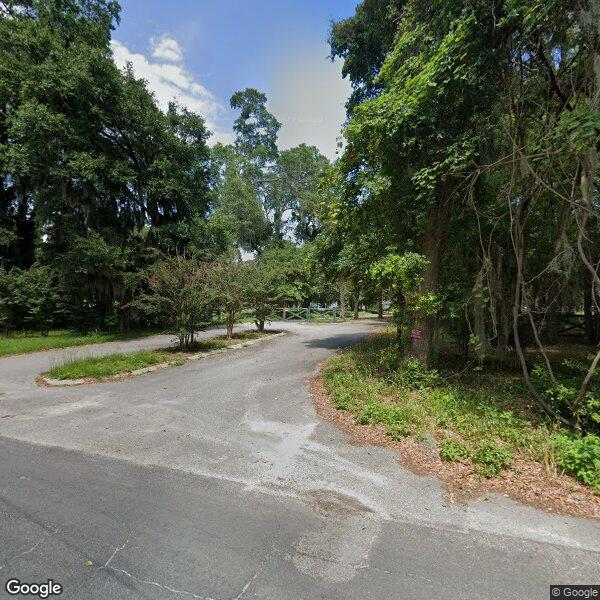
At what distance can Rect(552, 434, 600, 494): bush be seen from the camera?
10.8 ft

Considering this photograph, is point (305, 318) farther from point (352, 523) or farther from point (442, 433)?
point (352, 523)

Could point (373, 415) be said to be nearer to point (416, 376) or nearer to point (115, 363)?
point (416, 376)

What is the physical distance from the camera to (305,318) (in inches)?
979

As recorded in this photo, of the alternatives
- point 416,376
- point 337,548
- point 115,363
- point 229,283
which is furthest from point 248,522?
point 229,283

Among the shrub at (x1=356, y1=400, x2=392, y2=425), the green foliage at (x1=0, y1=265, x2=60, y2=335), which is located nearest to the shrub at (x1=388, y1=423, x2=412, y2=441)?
the shrub at (x1=356, y1=400, x2=392, y2=425)

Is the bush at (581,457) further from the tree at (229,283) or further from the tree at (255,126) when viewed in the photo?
the tree at (255,126)

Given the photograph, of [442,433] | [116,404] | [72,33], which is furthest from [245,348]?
[72,33]

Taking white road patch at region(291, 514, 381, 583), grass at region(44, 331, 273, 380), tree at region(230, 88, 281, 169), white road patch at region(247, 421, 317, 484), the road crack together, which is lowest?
white road patch at region(247, 421, 317, 484)

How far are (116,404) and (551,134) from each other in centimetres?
748

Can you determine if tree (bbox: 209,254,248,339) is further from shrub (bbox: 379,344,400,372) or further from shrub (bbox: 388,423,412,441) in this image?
shrub (bbox: 388,423,412,441)

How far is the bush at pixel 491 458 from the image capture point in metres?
3.57

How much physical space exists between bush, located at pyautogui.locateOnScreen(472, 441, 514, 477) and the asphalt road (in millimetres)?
448

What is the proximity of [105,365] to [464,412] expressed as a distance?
790 centimetres

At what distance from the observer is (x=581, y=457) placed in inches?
136
